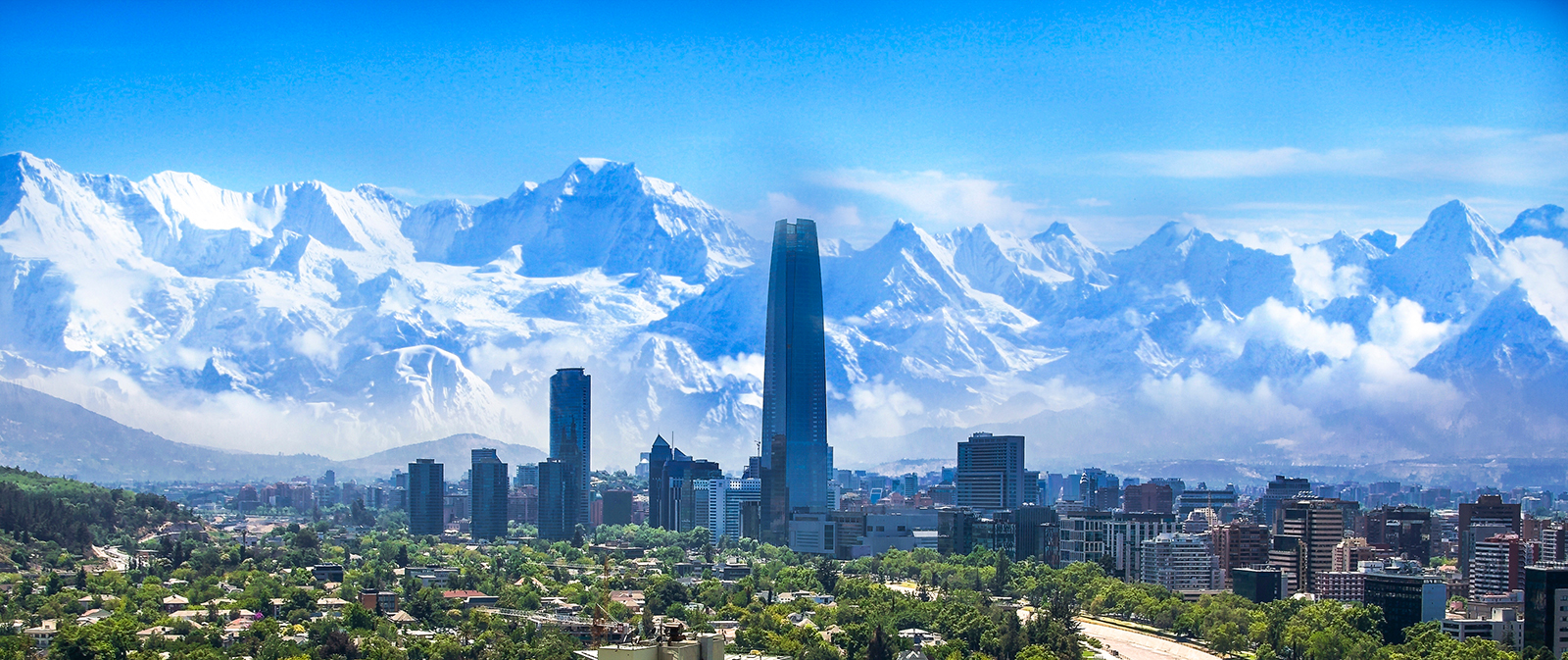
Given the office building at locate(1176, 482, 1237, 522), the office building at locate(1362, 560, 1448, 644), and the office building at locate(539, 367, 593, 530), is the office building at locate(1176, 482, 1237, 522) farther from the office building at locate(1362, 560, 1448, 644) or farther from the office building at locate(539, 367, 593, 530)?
the office building at locate(1362, 560, 1448, 644)

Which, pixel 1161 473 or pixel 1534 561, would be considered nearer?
pixel 1534 561

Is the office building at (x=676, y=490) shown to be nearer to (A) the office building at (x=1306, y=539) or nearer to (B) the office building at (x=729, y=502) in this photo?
(B) the office building at (x=729, y=502)

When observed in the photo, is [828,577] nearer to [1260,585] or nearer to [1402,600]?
[1260,585]

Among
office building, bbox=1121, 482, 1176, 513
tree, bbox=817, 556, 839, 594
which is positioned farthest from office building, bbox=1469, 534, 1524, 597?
office building, bbox=1121, 482, 1176, 513

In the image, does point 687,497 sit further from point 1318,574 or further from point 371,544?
point 1318,574

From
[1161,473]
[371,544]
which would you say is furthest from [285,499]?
[1161,473]

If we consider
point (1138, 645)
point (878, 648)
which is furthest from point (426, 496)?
point (878, 648)

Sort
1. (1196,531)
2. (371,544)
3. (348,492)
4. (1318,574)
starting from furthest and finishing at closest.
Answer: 1. (348,492)
2. (371,544)
3. (1196,531)
4. (1318,574)
